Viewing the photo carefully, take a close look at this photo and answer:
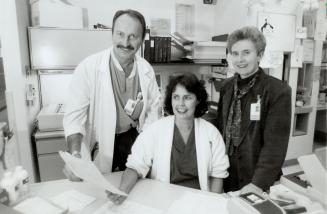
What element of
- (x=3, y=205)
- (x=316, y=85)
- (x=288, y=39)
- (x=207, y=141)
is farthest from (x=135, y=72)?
(x=316, y=85)

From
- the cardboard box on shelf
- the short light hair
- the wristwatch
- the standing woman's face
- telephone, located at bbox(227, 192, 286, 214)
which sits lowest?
telephone, located at bbox(227, 192, 286, 214)

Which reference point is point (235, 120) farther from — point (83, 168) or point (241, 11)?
point (241, 11)

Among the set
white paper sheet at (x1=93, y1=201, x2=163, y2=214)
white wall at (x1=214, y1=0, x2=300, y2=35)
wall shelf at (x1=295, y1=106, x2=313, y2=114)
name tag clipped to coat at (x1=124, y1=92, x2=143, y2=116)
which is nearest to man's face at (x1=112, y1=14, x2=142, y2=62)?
name tag clipped to coat at (x1=124, y1=92, x2=143, y2=116)

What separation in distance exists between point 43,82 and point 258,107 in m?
2.32

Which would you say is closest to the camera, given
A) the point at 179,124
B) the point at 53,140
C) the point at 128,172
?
the point at 128,172

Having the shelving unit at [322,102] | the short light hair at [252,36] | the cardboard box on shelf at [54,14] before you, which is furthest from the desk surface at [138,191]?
the shelving unit at [322,102]

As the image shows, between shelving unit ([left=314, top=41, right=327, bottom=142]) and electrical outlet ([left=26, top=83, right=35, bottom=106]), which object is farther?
shelving unit ([left=314, top=41, right=327, bottom=142])

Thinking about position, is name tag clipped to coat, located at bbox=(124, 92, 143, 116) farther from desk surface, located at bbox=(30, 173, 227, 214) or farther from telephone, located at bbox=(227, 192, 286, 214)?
telephone, located at bbox=(227, 192, 286, 214)

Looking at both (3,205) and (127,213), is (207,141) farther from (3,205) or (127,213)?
(3,205)

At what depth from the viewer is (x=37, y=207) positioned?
3.52ft

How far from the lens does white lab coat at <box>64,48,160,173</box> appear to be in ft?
5.23

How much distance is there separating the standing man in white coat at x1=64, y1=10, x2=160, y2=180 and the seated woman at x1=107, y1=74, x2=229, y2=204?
0.27 m

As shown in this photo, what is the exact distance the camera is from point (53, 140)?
2.39m

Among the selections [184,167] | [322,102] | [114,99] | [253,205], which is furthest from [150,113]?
[322,102]
